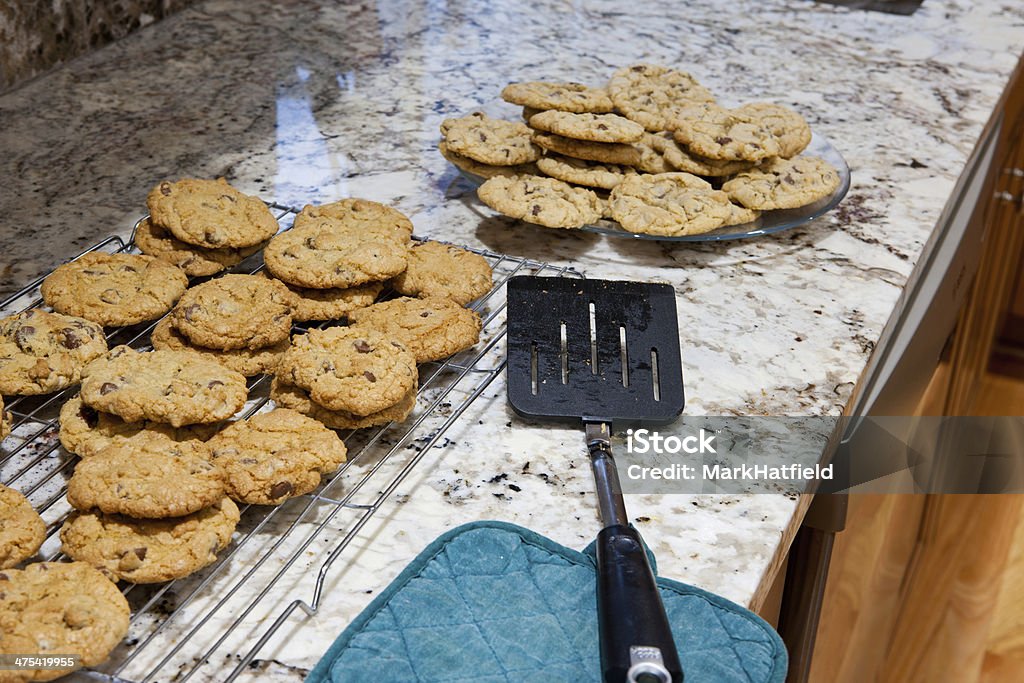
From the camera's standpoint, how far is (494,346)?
114 centimetres

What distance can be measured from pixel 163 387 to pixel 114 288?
24 centimetres

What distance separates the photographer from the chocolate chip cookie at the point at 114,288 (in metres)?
1.08

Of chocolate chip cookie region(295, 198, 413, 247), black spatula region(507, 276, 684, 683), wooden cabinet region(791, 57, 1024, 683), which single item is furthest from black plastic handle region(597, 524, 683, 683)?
wooden cabinet region(791, 57, 1024, 683)

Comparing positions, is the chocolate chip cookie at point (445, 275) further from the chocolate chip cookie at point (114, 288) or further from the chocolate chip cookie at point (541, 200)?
the chocolate chip cookie at point (114, 288)

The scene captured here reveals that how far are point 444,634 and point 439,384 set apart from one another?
377 mm

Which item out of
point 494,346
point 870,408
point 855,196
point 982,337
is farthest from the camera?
point 982,337

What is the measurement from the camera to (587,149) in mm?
1378

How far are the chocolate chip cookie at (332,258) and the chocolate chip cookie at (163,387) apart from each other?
178 mm

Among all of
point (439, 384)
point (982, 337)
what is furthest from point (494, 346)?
point (982, 337)

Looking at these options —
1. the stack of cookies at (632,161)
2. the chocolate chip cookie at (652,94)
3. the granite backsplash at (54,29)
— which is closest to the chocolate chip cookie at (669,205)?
the stack of cookies at (632,161)

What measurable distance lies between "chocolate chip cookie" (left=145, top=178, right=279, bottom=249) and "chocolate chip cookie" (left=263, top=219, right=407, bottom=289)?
0.04 m

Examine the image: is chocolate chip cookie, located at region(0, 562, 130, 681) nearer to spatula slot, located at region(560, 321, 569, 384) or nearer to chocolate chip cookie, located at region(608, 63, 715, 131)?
spatula slot, located at region(560, 321, 569, 384)

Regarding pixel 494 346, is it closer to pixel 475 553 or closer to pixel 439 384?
pixel 439 384

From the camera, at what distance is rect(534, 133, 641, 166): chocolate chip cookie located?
1373mm
